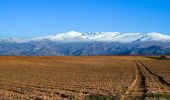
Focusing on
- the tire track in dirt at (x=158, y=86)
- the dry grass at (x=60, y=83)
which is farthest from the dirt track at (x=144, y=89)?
the dry grass at (x=60, y=83)

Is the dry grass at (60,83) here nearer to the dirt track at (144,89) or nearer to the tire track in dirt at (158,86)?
the dirt track at (144,89)

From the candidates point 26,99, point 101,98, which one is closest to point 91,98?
point 101,98

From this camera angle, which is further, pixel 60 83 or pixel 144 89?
pixel 60 83

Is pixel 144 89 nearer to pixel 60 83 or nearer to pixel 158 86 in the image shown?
pixel 158 86

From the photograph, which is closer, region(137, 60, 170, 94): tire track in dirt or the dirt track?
the dirt track

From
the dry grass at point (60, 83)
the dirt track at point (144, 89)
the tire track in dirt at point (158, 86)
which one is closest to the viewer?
the dirt track at point (144, 89)

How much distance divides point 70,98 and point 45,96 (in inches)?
55.8

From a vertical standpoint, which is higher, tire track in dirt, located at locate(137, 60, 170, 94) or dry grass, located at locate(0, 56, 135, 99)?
dry grass, located at locate(0, 56, 135, 99)

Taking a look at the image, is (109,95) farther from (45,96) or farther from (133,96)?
(45,96)

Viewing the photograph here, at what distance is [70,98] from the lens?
2211 cm

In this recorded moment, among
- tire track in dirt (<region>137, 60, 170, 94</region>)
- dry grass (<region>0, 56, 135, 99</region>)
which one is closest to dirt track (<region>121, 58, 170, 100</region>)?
tire track in dirt (<region>137, 60, 170, 94</region>)

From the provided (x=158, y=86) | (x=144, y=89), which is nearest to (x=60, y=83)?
(x=144, y=89)

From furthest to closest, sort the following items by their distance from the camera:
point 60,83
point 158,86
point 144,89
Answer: point 60,83 < point 158,86 < point 144,89

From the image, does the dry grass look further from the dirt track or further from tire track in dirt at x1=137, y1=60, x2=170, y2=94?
tire track in dirt at x1=137, y1=60, x2=170, y2=94
